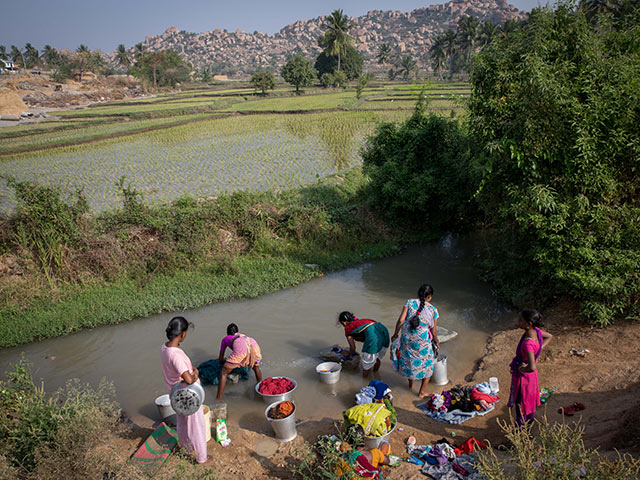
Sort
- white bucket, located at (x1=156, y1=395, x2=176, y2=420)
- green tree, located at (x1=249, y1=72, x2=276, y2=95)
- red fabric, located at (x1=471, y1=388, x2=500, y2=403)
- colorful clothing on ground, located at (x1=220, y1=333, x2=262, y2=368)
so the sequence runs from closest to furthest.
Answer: red fabric, located at (x1=471, y1=388, x2=500, y2=403)
white bucket, located at (x1=156, y1=395, x2=176, y2=420)
colorful clothing on ground, located at (x1=220, y1=333, x2=262, y2=368)
green tree, located at (x1=249, y1=72, x2=276, y2=95)

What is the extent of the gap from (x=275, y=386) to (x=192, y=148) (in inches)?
A: 664

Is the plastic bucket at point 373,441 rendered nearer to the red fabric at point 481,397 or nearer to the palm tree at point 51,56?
the red fabric at point 481,397

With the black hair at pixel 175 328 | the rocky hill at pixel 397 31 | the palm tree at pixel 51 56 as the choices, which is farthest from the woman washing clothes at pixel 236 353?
the rocky hill at pixel 397 31

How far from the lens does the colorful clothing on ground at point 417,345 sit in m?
4.86

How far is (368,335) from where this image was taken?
18.1ft

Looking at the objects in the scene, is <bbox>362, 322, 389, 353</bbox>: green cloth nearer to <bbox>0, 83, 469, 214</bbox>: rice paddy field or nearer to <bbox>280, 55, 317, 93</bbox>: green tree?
<bbox>0, 83, 469, 214</bbox>: rice paddy field

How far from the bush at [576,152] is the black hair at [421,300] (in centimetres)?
257

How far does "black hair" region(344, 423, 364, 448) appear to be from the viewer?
12.8 feet

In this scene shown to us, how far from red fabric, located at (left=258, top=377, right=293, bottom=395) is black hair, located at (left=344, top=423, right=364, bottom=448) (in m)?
→ 1.23

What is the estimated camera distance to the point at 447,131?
10547mm

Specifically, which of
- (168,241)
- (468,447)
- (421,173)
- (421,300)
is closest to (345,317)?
(421,300)

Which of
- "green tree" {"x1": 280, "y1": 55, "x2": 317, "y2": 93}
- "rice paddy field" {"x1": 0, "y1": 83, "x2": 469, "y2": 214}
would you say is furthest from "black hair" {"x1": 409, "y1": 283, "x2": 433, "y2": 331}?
"green tree" {"x1": 280, "y1": 55, "x2": 317, "y2": 93}

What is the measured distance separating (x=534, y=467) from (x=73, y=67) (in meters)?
88.1

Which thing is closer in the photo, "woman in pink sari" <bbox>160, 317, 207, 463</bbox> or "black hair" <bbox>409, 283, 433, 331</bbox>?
"woman in pink sari" <bbox>160, 317, 207, 463</bbox>
